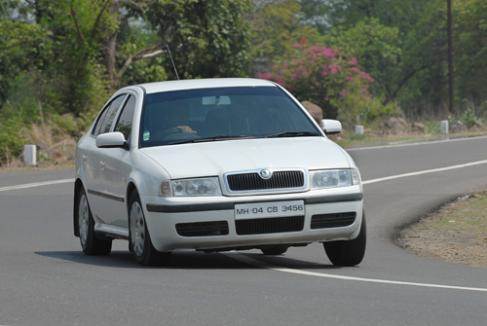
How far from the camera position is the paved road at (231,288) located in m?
8.33

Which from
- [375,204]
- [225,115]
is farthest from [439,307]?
[375,204]

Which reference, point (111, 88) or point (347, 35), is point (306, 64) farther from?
point (347, 35)

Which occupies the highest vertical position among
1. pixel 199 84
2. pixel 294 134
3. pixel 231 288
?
pixel 199 84

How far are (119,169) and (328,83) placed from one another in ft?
122

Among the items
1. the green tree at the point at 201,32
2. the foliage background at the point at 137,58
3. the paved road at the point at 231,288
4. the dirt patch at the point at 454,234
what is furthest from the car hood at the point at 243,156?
the green tree at the point at 201,32

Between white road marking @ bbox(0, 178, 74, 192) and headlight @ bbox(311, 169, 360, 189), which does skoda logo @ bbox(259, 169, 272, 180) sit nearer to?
headlight @ bbox(311, 169, 360, 189)

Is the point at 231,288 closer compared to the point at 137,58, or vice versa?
the point at 231,288

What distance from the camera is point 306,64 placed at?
4928 cm

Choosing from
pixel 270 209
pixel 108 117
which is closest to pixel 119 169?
pixel 108 117

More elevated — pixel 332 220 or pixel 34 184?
pixel 332 220

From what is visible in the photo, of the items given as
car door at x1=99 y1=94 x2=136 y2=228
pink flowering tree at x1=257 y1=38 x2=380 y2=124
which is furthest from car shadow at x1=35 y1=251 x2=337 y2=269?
pink flowering tree at x1=257 y1=38 x2=380 y2=124

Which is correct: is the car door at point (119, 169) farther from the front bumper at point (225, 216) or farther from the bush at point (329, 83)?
the bush at point (329, 83)

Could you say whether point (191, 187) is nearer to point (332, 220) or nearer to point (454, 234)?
point (332, 220)

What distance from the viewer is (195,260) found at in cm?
1259
